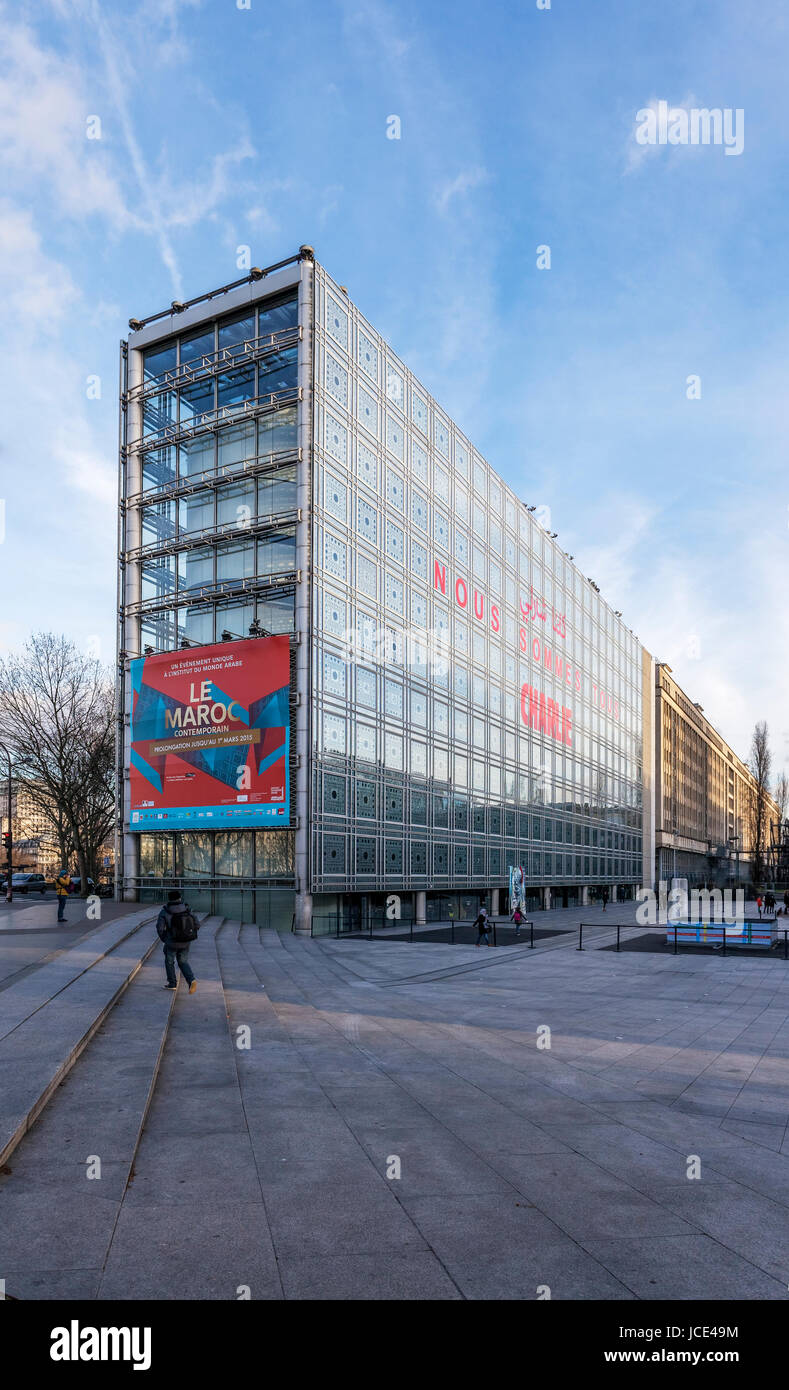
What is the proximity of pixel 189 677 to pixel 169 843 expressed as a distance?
7.69m

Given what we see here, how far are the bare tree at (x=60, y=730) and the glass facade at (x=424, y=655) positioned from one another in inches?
789

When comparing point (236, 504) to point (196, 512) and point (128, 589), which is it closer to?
point (196, 512)

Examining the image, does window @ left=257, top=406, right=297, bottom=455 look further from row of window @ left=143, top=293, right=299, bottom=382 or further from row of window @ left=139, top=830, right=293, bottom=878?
row of window @ left=139, top=830, right=293, bottom=878

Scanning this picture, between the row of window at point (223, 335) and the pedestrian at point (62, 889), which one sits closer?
the pedestrian at point (62, 889)

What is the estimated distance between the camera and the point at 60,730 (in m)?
49.9

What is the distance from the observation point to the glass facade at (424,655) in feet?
121

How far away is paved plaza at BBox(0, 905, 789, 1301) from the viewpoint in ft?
17.4

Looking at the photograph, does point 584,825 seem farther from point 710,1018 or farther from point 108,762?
point 710,1018

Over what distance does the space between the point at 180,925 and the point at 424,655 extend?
1251 inches

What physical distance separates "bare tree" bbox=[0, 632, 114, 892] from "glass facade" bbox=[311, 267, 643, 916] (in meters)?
20.0

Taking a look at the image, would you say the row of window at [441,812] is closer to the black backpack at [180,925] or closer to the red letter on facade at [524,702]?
the red letter on facade at [524,702]

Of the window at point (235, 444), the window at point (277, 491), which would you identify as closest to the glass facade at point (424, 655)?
the window at point (277, 491)

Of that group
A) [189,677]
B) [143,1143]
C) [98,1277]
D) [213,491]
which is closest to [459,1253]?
[98,1277]

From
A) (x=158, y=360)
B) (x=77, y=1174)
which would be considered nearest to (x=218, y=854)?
(x=158, y=360)
